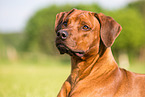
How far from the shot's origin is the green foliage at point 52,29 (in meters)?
32.1

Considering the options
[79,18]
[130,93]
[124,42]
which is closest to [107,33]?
[79,18]

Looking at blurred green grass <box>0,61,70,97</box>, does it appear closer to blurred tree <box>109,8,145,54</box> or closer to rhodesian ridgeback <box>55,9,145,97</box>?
rhodesian ridgeback <box>55,9,145,97</box>

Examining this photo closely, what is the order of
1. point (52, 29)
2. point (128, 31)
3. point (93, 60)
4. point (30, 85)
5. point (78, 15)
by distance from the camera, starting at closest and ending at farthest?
point (93, 60) < point (78, 15) < point (30, 85) < point (52, 29) < point (128, 31)

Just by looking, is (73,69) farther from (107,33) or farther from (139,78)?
(139,78)

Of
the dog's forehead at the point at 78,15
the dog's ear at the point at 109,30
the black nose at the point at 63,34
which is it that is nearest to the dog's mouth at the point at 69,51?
the black nose at the point at 63,34

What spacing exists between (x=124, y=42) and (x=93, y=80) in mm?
28344

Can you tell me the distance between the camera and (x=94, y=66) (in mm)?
4906

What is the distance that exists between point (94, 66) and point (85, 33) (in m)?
0.76

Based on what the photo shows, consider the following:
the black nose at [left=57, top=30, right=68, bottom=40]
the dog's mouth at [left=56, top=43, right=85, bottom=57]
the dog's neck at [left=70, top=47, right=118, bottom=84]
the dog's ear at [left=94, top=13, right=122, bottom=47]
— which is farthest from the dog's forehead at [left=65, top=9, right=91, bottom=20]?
the dog's neck at [left=70, top=47, right=118, bottom=84]

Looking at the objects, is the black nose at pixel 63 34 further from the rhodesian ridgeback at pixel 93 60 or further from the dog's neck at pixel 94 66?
the dog's neck at pixel 94 66

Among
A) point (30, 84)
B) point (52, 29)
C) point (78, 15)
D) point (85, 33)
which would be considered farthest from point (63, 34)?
point (52, 29)

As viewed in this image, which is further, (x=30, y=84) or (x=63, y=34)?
(x=30, y=84)

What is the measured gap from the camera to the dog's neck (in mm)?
4871

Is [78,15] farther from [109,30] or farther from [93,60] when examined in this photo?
[93,60]
